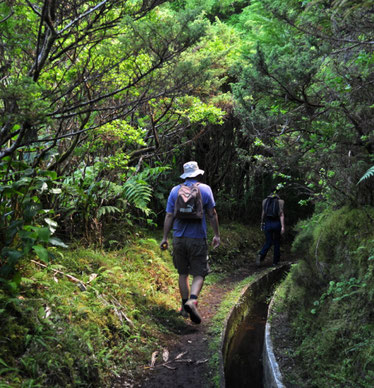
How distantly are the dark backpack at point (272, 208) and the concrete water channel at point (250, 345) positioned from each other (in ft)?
6.07

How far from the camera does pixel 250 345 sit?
623cm

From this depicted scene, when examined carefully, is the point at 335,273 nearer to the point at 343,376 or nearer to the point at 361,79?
the point at 343,376

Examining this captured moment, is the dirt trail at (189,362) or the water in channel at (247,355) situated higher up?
the dirt trail at (189,362)

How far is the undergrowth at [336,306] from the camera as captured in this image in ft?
12.3

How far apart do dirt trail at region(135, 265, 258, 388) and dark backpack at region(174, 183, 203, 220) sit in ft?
5.60

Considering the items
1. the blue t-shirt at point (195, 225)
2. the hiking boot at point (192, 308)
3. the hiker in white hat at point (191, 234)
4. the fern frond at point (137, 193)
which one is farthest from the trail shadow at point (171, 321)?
the fern frond at point (137, 193)

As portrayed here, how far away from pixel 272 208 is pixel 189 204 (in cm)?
518

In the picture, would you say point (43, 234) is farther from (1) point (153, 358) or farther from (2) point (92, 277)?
(1) point (153, 358)

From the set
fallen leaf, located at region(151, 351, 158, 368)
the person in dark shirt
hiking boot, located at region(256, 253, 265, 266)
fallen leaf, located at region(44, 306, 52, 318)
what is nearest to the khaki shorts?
fallen leaf, located at region(151, 351, 158, 368)

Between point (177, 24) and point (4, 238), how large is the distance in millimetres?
2950

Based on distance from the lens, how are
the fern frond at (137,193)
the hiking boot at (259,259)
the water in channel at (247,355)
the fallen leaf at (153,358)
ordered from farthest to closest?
the hiking boot at (259,259) < the fern frond at (137,193) < the water in channel at (247,355) < the fallen leaf at (153,358)

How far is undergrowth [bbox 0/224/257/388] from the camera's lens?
329cm

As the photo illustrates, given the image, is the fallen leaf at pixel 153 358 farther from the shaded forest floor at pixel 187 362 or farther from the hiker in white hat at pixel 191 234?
the hiker in white hat at pixel 191 234

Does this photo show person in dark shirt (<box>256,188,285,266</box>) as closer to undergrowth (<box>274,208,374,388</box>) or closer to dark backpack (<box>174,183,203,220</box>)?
undergrowth (<box>274,208,374,388</box>)
